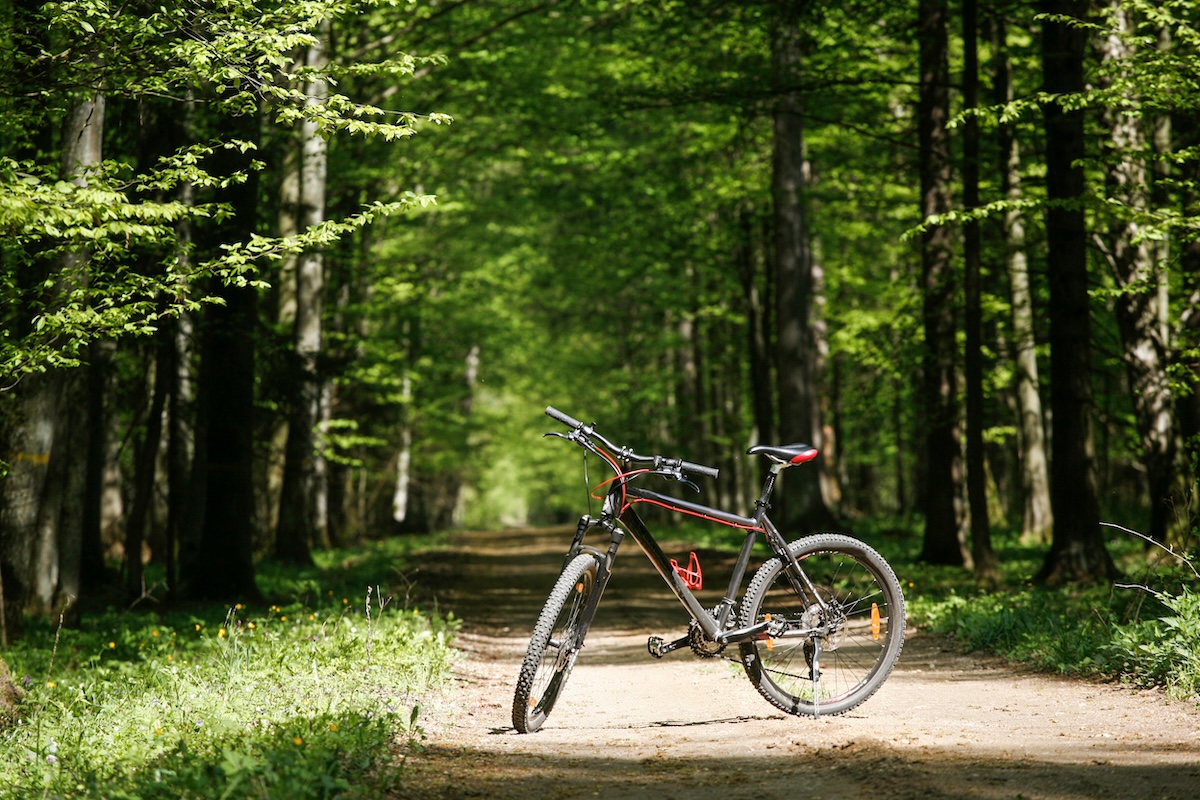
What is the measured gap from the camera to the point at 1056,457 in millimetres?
11336

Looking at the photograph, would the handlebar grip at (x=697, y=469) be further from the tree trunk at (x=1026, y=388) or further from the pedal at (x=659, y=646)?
the tree trunk at (x=1026, y=388)

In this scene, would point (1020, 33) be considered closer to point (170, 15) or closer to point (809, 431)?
point (809, 431)

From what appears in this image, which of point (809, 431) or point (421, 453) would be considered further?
point (421, 453)

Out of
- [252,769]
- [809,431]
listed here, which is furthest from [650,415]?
[252,769]

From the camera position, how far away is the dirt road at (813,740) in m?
4.34

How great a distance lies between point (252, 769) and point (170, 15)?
4563mm

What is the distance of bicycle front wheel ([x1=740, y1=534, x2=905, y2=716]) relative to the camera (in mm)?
5891

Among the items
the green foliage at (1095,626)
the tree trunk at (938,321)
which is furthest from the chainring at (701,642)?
the tree trunk at (938,321)

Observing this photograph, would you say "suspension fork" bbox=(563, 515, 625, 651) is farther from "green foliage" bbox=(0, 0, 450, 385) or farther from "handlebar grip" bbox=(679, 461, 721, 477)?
"green foliage" bbox=(0, 0, 450, 385)

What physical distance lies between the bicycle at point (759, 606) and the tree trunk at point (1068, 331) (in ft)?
18.7

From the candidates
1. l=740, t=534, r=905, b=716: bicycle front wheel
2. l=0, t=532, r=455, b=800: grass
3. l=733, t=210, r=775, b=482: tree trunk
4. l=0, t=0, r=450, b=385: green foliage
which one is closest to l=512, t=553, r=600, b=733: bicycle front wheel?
l=0, t=532, r=455, b=800: grass

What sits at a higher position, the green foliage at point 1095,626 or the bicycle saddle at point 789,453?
the bicycle saddle at point 789,453

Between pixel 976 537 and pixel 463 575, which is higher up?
pixel 976 537

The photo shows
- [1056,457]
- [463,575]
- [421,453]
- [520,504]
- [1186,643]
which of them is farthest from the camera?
[520,504]
